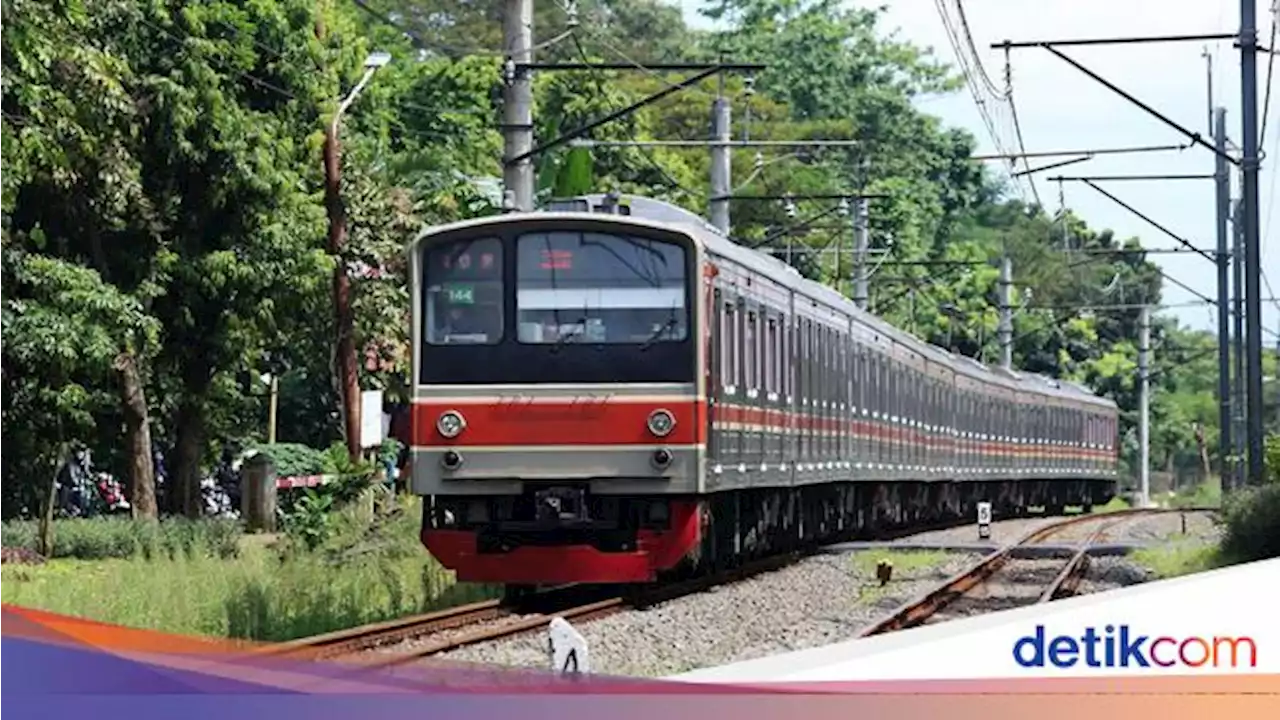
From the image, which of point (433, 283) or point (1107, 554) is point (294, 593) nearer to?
point (433, 283)

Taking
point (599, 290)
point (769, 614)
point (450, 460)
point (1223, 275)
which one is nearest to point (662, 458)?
point (599, 290)

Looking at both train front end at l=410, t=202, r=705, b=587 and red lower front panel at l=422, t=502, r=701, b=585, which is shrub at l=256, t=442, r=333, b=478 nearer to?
red lower front panel at l=422, t=502, r=701, b=585

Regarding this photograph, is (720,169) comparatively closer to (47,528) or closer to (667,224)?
(47,528)

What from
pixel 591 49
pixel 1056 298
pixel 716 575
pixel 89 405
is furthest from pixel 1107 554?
pixel 1056 298

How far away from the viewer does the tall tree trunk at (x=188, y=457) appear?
3077 centimetres

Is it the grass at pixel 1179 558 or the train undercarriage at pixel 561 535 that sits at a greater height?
the train undercarriage at pixel 561 535

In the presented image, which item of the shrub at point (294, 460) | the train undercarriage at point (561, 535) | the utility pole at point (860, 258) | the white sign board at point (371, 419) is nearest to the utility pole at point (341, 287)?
the white sign board at point (371, 419)

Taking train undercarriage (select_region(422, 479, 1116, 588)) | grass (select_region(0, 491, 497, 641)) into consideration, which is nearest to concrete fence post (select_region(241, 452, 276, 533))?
grass (select_region(0, 491, 497, 641))

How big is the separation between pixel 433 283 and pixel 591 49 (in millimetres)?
55324

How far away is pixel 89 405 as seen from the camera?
2852 centimetres

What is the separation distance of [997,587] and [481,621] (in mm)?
5042

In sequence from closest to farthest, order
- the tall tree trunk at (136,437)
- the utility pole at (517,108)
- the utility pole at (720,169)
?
the utility pole at (517,108) → the tall tree trunk at (136,437) → the utility pole at (720,169)

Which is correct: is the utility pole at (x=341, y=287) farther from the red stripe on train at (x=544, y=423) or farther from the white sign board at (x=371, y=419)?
the red stripe on train at (x=544, y=423)

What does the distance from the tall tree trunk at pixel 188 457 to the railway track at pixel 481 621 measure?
12500 mm
